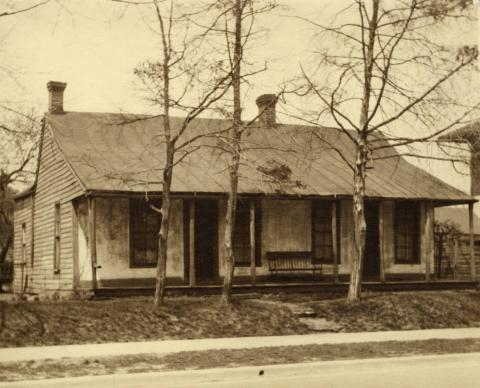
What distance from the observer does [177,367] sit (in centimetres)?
949

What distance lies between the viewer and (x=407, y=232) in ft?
74.5

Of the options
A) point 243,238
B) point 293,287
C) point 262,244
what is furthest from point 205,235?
point 293,287

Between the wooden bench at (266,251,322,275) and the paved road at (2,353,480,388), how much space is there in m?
10.6

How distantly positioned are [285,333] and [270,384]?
5.68 metres

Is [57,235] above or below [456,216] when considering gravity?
below

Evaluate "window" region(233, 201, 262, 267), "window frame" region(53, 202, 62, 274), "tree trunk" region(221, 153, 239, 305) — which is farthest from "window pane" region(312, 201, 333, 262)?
"window frame" region(53, 202, 62, 274)

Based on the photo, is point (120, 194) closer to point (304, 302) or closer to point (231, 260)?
point (231, 260)

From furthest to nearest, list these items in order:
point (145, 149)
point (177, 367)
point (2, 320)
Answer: point (145, 149), point (2, 320), point (177, 367)

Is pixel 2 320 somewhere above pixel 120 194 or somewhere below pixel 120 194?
below

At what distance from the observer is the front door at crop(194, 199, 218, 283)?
20547 mm

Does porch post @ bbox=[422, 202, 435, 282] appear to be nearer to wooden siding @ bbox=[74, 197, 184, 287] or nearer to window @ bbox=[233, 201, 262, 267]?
window @ bbox=[233, 201, 262, 267]

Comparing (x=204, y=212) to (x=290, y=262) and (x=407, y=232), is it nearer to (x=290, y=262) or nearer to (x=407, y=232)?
(x=290, y=262)

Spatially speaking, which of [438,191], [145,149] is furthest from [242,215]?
[438,191]

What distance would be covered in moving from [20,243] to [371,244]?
42.7ft
